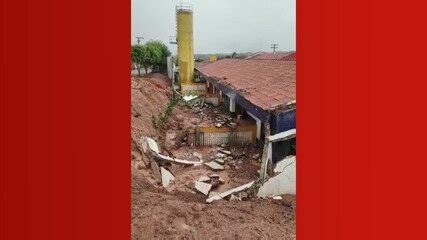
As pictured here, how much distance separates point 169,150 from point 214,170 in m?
2.42

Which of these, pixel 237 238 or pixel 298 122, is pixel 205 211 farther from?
pixel 298 122

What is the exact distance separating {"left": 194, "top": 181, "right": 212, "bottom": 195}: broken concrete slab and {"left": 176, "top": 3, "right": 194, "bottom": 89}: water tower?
17010 millimetres

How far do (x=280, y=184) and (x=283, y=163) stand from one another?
524mm

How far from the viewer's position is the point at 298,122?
1.37 meters

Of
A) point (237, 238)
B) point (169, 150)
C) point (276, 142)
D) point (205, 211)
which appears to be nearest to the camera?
point (237, 238)

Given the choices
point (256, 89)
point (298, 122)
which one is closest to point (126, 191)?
point (298, 122)

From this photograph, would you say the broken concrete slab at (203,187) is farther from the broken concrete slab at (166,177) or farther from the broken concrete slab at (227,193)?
the broken concrete slab at (166,177)

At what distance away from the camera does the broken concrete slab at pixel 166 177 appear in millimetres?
8741

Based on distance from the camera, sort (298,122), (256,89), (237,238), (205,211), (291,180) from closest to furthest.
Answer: (298,122) → (237,238) → (205,211) → (291,180) → (256,89)

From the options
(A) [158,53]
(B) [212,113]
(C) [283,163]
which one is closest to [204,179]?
(C) [283,163]

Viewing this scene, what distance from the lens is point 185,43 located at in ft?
79.4

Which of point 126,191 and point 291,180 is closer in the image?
point 126,191

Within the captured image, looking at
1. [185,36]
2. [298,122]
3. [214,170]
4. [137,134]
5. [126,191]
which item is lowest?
[214,170]

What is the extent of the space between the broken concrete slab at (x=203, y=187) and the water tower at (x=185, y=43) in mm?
17010
